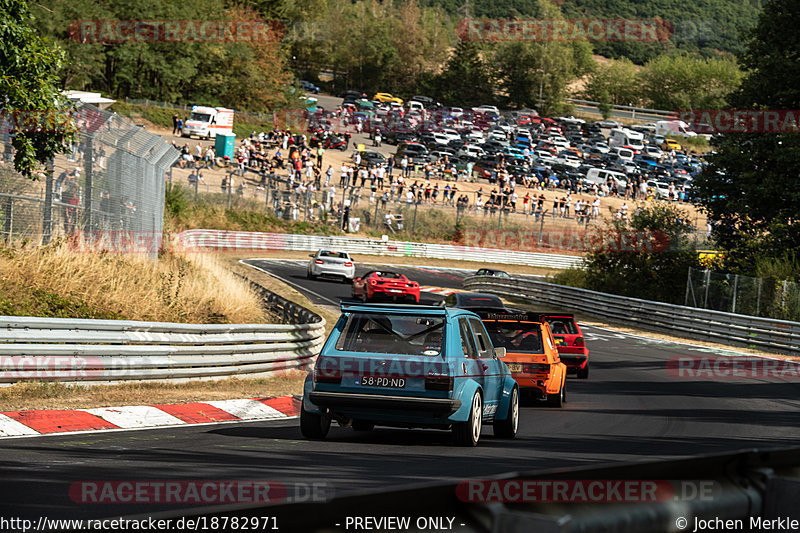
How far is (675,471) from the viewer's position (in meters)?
3.66

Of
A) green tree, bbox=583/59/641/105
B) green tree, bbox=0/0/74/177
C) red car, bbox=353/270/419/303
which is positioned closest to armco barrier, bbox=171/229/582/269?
red car, bbox=353/270/419/303

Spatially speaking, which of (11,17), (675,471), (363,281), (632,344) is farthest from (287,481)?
(363,281)

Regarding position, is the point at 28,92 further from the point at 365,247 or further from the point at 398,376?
the point at 365,247

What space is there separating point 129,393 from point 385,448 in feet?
15.0

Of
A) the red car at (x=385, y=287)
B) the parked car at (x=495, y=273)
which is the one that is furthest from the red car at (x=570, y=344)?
the parked car at (x=495, y=273)

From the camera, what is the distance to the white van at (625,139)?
104 metres

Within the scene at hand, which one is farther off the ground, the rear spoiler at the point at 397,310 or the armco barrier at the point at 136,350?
the rear spoiler at the point at 397,310

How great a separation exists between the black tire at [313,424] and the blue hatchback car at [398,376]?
0.4 inches

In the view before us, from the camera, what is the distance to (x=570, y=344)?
65.3ft

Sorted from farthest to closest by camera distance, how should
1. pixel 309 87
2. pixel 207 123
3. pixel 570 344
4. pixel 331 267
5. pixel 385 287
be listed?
pixel 309 87 → pixel 207 123 → pixel 331 267 → pixel 385 287 → pixel 570 344

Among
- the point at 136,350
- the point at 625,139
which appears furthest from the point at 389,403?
the point at 625,139

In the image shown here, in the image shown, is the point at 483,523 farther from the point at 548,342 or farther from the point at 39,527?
the point at 548,342

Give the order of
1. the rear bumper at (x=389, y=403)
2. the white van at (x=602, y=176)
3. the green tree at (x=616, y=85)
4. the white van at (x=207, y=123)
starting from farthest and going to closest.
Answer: the green tree at (x=616, y=85), the white van at (x=602, y=176), the white van at (x=207, y=123), the rear bumper at (x=389, y=403)

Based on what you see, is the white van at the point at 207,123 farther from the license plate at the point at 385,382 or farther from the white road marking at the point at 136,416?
the license plate at the point at 385,382
